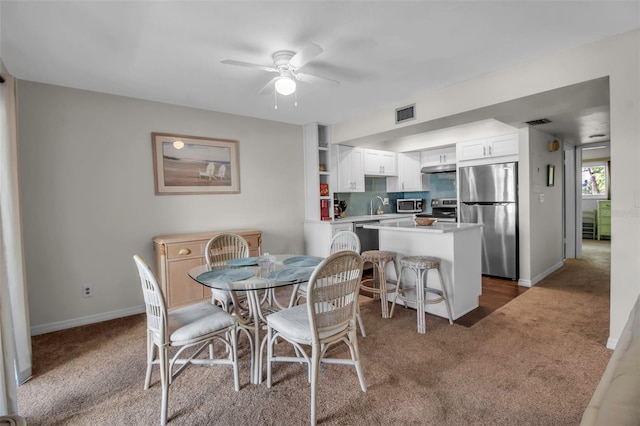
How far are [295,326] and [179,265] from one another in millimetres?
1922

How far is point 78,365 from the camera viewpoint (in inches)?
92.6

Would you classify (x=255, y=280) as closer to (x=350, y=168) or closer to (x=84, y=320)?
(x=84, y=320)

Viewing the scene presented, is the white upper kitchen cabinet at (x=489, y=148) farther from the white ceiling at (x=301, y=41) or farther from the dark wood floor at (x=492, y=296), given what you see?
the dark wood floor at (x=492, y=296)

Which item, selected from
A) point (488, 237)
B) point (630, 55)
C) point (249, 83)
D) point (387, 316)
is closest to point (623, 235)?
point (630, 55)

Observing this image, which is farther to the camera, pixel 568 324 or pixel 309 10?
pixel 568 324

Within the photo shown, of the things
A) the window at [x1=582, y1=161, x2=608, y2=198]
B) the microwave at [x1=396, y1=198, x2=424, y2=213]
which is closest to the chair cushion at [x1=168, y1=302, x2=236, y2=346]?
the microwave at [x1=396, y1=198, x2=424, y2=213]

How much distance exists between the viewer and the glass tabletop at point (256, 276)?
6.29ft

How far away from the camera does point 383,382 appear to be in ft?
6.60

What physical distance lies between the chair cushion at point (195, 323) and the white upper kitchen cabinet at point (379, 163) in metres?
3.85

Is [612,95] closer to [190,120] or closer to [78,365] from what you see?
[190,120]

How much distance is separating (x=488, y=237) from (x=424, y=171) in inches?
73.5

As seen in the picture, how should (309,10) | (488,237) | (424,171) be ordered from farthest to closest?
(424,171) < (488,237) < (309,10)

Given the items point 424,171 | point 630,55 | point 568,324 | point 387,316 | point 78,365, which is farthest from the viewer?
point 424,171

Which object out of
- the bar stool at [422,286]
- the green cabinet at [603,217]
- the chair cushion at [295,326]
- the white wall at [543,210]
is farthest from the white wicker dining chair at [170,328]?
the green cabinet at [603,217]
